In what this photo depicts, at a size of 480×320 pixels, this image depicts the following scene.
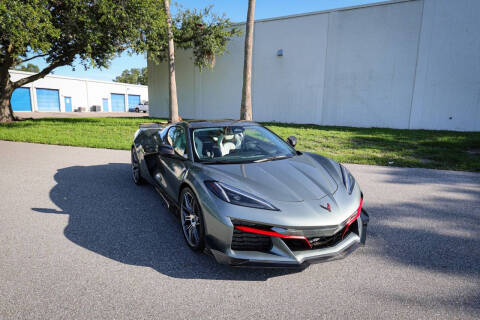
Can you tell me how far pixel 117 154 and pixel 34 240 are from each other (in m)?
5.33

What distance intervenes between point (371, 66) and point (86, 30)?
14.7 m

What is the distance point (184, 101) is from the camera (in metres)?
24.0

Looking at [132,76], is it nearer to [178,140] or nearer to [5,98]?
[5,98]

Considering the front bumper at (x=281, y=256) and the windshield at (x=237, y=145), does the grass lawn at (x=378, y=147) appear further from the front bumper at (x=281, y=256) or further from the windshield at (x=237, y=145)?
the front bumper at (x=281, y=256)

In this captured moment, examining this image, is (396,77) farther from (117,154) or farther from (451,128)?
(117,154)

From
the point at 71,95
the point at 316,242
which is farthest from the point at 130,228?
the point at 71,95

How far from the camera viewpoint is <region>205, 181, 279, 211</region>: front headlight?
7.99 ft

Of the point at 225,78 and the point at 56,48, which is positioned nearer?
the point at 56,48

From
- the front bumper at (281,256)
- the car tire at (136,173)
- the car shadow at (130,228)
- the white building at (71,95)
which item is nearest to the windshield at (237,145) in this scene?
the car shadow at (130,228)

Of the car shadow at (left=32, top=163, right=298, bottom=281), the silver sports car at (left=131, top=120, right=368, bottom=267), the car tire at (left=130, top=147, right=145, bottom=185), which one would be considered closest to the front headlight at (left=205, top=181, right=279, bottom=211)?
the silver sports car at (left=131, top=120, right=368, bottom=267)

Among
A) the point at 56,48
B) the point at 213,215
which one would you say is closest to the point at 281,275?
the point at 213,215

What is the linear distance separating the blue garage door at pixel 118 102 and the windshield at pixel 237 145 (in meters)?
54.5

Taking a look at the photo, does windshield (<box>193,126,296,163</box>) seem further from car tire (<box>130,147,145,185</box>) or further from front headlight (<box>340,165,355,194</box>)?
car tire (<box>130,147,145,185</box>)

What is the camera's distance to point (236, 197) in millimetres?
2520
